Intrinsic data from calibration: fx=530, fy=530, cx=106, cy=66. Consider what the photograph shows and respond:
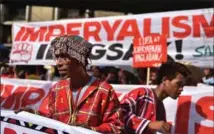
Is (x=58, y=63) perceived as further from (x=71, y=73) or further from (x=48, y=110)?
(x=48, y=110)

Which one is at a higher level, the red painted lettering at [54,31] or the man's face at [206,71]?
the red painted lettering at [54,31]

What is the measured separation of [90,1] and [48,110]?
10.2 metres

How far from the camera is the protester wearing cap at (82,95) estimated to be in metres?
3.13

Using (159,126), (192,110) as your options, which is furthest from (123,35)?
(159,126)

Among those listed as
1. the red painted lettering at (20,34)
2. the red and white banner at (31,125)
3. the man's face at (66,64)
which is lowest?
the red painted lettering at (20,34)

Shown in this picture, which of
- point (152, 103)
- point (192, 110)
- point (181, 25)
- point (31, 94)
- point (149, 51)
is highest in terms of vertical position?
point (181, 25)

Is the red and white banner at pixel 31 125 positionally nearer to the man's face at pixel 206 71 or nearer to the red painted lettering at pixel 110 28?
the red painted lettering at pixel 110 28

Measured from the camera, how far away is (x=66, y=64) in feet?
10.4

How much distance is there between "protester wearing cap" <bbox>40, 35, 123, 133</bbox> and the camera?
3133mm

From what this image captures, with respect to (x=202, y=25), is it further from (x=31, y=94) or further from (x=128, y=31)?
(x=31, y=94)

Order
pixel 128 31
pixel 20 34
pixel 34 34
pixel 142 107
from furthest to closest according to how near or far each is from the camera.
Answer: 1. pixel 20 34
2. pixel 34 34
3. pixel 128 31
4. pixel 142 107

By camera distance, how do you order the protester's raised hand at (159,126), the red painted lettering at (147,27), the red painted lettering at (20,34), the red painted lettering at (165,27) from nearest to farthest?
the protester's raised hand at (159,126) → the red painted lettering at (165,27) → the red painted lettering at (147,27) → the red painted lettering at (20,34)

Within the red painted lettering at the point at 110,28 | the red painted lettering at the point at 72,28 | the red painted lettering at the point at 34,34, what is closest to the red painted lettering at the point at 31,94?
the red painted lettering at the point at 72,28

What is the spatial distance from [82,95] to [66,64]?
0.21m
